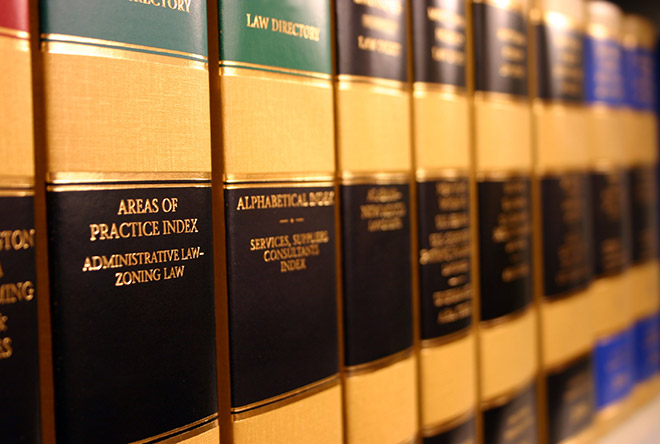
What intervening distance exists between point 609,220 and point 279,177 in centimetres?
55

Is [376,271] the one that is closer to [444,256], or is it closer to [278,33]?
[444,256]

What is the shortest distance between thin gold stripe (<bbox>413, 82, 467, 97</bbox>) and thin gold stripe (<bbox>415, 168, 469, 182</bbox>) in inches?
2.8

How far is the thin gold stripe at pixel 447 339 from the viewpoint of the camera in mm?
511

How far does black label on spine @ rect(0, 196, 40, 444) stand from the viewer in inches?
11.0

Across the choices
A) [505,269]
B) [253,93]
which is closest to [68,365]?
[253,93]

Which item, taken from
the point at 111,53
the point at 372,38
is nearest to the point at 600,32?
the point at 372,38

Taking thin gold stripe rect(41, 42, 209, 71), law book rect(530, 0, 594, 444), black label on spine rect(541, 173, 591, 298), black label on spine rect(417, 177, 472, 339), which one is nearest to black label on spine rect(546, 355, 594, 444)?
law book rect(530, 0, 594, 444)

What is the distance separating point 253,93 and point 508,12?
0.34 meters

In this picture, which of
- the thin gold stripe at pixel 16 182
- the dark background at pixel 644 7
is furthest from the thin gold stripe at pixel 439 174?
the dark background at pixel 644 7

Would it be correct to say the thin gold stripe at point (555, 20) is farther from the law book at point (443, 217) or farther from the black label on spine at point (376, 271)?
the black label on spine at point (376, 271)

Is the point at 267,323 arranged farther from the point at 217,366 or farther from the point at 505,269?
the point at 505,269

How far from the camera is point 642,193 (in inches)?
32.3

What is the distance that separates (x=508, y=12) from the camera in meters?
0.58

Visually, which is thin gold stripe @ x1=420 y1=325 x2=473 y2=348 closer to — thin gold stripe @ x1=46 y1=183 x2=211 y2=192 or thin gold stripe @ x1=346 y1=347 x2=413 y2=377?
thin gold stripe @ x1=346 y1=347 x2=413 y2=377
